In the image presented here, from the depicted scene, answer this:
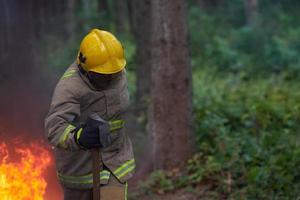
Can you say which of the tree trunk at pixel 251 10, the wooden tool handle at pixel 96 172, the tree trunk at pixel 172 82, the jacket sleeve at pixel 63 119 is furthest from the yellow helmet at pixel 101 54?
the tree trunk at pixel 251 10

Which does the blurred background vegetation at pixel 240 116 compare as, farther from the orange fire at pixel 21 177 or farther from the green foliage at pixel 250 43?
the orange fire at pixel 21 177

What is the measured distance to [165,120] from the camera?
28.0 feet

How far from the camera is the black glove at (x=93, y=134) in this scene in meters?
4.38

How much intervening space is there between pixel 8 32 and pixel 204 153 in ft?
12.0

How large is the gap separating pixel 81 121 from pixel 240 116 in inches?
246

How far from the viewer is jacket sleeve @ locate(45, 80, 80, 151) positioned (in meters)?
4.53

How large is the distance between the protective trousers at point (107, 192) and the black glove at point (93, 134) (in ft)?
2.07

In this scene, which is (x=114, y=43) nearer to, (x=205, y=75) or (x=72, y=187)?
(x=72, y=187)

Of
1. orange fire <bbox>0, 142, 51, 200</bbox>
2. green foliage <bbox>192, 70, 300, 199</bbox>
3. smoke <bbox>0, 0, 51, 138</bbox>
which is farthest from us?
smoke <bbox>0, 0, 51, 138</bbox>

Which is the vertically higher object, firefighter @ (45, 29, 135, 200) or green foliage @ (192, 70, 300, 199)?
firefighter @ (45, 29, 135, 200)

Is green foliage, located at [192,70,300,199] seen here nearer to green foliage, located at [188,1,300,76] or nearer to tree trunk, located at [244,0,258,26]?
green foliage, located at [188,1,300,76]

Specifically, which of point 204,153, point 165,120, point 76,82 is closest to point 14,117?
point 165,120

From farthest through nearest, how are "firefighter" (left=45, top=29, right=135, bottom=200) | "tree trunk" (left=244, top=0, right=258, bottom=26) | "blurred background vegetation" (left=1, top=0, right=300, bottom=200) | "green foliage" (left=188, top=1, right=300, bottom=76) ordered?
"tree trunk" (left=244, top=0, right=258, bottom=26), "green foliage" (left=188, top=1, right=300, bottom=76), "blurred background vegetation" (left=1, top=0, right=300, bottom=200), "firefighter" (left=45, top=29, right=135, bottom=200)

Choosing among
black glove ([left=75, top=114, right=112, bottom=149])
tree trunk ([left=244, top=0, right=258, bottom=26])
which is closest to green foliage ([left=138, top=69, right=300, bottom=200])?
black glove ([left=75, top=114, right=112, bottom=149])
